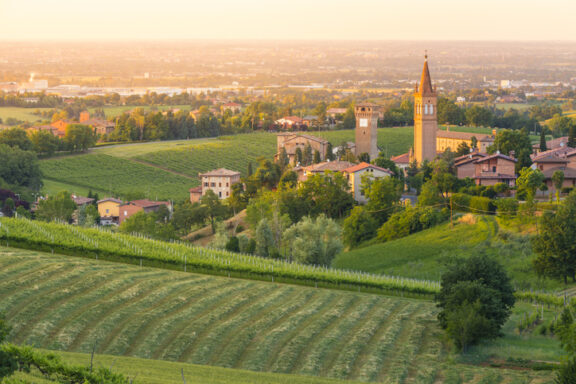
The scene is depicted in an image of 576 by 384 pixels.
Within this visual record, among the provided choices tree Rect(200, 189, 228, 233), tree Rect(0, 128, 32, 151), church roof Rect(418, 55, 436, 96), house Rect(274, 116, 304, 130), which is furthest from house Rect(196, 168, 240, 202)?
house Rect(274, 116, 304, 130)

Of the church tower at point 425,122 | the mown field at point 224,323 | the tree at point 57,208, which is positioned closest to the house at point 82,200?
the tree at point 57,208

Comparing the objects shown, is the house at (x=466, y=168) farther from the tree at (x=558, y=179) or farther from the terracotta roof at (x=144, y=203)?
the terracotta roof at (x=144, y=203)

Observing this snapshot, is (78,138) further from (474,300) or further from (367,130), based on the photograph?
(474,300)

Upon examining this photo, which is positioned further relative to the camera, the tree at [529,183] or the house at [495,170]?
the house at [495,170]

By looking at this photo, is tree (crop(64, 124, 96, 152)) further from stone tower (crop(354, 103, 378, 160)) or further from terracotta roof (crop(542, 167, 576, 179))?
terracotta roof (crop(542, 167, 576, 179))

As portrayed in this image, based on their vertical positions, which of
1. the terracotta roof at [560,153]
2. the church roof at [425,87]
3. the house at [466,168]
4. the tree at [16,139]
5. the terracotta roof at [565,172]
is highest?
the church roof at [425,87]

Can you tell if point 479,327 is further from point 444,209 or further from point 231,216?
point 231,216

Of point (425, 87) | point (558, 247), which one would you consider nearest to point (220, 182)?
point (425, 87)
